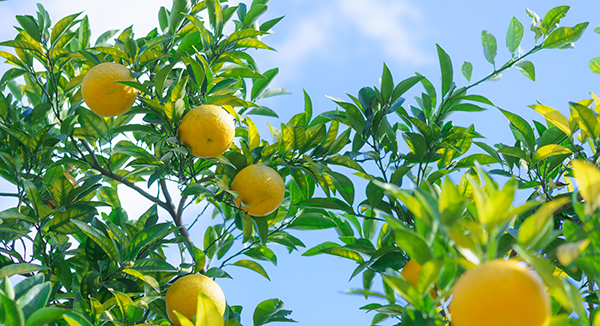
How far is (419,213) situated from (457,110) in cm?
154

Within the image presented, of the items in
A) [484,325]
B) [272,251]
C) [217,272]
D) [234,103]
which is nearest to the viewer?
[484,325]

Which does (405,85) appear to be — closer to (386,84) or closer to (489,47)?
(386,84)

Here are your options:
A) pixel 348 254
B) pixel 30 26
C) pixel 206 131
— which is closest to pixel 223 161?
pixel 206 131

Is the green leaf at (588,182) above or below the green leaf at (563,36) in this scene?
below

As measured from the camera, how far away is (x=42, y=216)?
2277 millimetres

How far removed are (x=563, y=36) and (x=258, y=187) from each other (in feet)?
5.17

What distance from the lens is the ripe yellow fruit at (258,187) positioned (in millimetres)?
2051

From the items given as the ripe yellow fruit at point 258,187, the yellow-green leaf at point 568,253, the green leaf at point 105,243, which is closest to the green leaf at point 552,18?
the ripe yellow fruit at point 258,187

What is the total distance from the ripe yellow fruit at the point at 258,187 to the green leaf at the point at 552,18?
1429mm

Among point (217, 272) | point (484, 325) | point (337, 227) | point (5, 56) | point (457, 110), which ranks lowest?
point (484, 325)

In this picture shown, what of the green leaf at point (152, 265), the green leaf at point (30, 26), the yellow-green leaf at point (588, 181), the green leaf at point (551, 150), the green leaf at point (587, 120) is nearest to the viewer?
the yellow-green leaf at point (588, 181)

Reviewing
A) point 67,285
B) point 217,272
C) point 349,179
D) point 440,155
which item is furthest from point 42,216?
point 440,155

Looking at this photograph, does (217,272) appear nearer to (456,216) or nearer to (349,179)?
(349,179)

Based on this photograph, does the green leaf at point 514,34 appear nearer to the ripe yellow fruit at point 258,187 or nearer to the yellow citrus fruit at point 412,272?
the yellow citrus fruit at point 412,272
